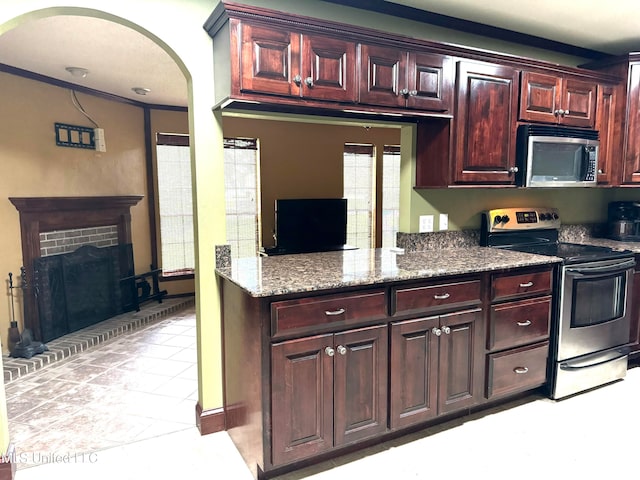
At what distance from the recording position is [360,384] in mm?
2080

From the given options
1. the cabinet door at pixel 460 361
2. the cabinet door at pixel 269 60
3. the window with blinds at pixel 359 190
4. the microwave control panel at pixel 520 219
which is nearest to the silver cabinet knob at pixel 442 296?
the cabinet door at pixel 460 361

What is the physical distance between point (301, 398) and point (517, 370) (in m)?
1.43

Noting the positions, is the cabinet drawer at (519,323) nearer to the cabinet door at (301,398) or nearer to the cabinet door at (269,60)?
the cabinet door at (301,398)

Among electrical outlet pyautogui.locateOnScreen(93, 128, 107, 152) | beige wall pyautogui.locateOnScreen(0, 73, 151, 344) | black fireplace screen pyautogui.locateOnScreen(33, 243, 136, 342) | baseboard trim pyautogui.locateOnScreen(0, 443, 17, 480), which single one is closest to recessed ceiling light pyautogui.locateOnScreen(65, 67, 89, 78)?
beige wall pyautogui.locateOnScreen(0, 73, 151, 344)

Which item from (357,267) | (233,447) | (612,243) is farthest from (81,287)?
(612,243)

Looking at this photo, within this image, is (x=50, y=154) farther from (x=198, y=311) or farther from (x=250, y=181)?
(x=198, y=311)

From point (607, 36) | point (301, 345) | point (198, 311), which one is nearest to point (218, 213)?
point (198, 311)

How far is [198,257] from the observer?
7.64ft

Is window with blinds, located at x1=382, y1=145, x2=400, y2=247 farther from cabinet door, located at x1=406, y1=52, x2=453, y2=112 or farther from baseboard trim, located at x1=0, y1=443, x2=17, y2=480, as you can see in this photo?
baseboard trim, located at x1=0, y1=443, x2=17, y2=480

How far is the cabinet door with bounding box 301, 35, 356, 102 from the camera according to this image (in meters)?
2.08

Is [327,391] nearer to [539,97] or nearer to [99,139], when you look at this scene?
[539,97]

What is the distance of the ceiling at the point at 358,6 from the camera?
8.40 ft

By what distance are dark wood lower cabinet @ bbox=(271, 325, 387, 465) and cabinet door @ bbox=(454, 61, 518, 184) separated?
124 cm

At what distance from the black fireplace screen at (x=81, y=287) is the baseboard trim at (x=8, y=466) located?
76.6 inches
